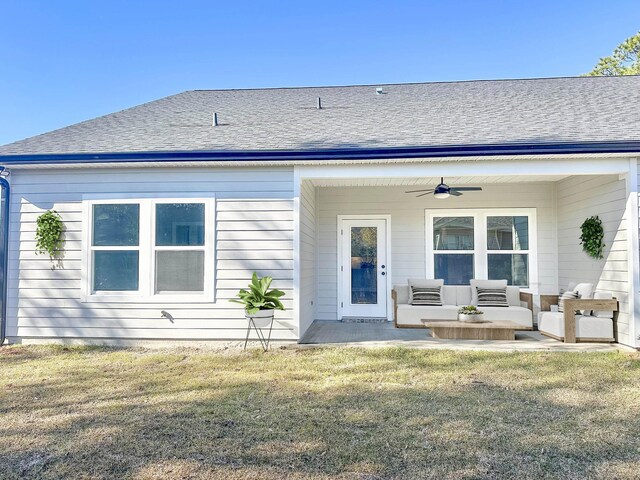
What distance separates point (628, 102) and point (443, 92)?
3.21 m

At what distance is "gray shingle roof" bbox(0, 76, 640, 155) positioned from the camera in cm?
567

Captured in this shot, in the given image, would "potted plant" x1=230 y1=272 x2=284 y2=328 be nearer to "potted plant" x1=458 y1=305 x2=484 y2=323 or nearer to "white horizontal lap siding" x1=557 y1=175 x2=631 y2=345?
"potted plant" x1=458 y1=305 x2=484 y2=323

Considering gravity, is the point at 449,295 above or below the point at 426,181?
below

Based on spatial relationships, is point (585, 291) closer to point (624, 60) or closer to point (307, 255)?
point (307, 255)

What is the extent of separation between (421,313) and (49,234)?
19.0 feet

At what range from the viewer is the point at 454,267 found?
7883mm

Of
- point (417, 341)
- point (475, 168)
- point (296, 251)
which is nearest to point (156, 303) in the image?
point (296, 251)

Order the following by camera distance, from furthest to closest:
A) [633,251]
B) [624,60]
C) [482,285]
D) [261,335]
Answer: [624,60] → [482,285] → [261,335] → [633,251]

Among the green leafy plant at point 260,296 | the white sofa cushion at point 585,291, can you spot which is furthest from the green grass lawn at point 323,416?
the white sofa cushion at point 585,291

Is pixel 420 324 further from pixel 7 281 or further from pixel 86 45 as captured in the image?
pixel 86 45

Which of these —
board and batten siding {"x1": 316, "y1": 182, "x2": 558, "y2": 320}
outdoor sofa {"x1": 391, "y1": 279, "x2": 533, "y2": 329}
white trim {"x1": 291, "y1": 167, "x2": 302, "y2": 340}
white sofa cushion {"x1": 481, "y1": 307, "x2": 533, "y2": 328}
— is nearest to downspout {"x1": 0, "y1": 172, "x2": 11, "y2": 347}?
white trim {"x1": 291, "y1": 167, "x2": 302, "y2": 340}

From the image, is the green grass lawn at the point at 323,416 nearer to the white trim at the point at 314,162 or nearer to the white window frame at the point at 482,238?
the white trim at the point at 314,162

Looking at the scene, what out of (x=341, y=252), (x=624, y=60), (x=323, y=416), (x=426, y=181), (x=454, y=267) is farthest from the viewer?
(x=624, y=60)

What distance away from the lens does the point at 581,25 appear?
12797 millimetres
